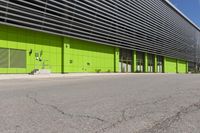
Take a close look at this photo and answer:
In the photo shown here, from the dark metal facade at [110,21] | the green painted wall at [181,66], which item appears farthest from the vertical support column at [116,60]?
the green painted wall at [181,66]

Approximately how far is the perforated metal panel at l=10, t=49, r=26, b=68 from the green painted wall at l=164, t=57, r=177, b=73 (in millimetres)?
43992

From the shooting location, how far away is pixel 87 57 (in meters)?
39.9

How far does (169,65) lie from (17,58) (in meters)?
49.4

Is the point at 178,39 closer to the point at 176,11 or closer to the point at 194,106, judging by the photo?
the point at 176,11

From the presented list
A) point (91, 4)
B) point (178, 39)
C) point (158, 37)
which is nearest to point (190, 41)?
point (178, 39)

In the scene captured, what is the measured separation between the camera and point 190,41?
88750 millimetres

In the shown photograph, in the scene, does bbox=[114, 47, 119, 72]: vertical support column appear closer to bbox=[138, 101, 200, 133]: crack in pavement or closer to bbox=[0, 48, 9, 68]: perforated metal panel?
bbox=[0, 48, 9, 68]: perforated metal panel

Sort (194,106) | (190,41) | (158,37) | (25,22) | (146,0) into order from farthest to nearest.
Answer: (190,41) → (158,37) → (146,0) → (25,22) → (194,106)

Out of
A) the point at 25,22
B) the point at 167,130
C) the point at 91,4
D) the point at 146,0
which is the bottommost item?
the point at 167,130

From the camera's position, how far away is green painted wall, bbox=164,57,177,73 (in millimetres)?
68688

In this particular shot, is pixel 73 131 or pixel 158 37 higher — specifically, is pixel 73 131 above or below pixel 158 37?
below

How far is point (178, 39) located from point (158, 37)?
633 inches

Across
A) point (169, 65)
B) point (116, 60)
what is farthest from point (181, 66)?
point (116, 60)

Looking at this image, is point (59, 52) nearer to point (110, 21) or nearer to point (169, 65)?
point (110, 21)
